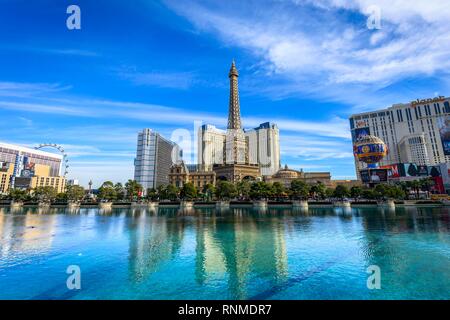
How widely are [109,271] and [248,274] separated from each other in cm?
1074

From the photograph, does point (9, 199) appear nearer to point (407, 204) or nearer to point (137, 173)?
point (137, 173)

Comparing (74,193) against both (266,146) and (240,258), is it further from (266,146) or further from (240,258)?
(266,146)

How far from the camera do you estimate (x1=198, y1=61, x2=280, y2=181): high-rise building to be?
510ft

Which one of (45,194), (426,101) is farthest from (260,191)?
(426,101)

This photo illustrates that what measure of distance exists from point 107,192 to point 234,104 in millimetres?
90442

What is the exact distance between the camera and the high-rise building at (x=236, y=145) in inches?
6122

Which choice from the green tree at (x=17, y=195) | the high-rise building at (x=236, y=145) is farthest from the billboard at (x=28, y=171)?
the high-rise building at (x=236, y=145)

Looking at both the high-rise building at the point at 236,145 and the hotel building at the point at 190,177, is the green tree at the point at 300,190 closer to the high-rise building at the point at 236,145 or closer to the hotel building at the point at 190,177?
the high-rise building at the point at 236,145

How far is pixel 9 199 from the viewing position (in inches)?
4432

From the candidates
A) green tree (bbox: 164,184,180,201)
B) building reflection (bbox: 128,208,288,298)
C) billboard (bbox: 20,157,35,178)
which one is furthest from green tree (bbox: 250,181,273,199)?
billboard (bbox: 20,157,35,178)

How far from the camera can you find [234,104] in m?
154

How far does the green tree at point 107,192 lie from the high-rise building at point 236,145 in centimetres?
6846

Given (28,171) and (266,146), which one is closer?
(28,171)
